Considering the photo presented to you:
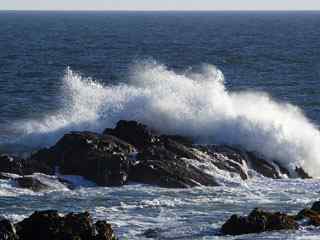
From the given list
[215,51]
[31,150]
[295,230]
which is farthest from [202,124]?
[215,51]

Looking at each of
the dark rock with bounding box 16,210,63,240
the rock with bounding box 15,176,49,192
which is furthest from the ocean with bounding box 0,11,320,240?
the dark rock with bounding box 16,210,63,240

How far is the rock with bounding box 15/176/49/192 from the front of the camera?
1043 inches

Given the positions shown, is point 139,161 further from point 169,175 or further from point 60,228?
point 60,228

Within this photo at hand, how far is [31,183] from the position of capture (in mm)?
26672

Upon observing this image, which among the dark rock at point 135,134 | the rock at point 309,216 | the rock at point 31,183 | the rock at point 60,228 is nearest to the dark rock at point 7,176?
the rock at point 31,183

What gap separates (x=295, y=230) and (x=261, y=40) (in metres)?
92.4

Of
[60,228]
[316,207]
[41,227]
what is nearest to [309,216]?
[316,207]

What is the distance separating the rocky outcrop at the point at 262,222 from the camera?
22.0 m

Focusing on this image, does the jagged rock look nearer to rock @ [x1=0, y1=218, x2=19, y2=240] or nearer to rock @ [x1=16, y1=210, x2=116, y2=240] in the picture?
rock @ [x1=16, y1=210, x2=116, y2=240]

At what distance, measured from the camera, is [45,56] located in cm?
8044

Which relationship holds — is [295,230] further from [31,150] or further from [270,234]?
[31,150]

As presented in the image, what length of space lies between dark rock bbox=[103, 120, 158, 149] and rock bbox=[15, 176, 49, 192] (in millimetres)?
4377

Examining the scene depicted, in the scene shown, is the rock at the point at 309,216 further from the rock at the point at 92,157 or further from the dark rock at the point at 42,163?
the dark rock at the point at 42,163

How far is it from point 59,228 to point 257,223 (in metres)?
5.17
